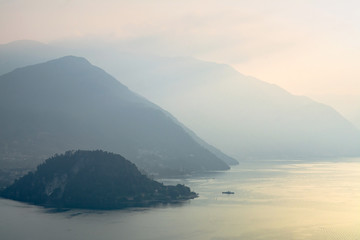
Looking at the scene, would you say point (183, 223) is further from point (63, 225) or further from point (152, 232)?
point (63, 225)

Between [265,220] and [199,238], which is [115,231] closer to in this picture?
[199,238]

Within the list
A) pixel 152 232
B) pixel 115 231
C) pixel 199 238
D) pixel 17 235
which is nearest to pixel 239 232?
pixel 199 238

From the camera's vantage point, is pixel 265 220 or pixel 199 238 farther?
pixel 265 220

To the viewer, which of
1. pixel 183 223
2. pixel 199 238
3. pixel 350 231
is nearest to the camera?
pixel 199 238

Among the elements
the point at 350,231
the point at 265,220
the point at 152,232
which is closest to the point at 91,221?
the point at 152,232

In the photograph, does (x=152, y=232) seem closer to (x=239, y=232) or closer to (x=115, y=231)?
(x=115, y=231)

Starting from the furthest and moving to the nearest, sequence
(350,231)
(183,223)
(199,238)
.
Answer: (183,223) → (350,231) → (199,238)

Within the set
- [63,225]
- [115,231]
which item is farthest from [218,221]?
[63,225]

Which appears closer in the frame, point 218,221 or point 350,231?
point 350,231
